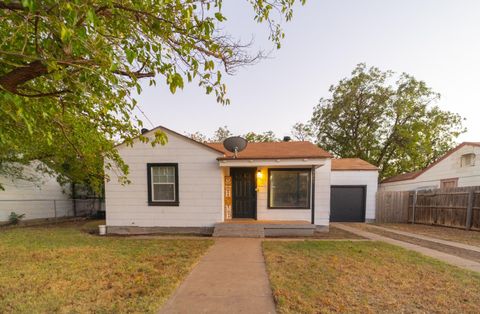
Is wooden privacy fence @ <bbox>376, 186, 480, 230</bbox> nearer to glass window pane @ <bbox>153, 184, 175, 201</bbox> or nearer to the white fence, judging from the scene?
glass window pane @ <bbox>153, 184, 175, 201</bbox>

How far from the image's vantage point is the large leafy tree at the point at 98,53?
187cm

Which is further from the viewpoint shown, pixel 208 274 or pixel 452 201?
pixel 452 201

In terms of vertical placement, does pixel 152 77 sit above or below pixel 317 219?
above

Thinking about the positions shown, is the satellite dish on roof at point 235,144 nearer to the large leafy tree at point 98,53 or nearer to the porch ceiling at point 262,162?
the porch ceiling at point 262,162

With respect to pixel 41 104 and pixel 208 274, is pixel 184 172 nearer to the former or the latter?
pixel 208 274

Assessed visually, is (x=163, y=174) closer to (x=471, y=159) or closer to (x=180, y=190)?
(x=180, y=190)

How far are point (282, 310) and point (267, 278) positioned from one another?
1.09 metres

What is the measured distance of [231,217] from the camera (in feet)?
28.1

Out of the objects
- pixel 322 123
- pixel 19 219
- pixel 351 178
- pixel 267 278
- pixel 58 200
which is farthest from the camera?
pixel 322 123

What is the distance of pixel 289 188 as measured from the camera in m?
8.54

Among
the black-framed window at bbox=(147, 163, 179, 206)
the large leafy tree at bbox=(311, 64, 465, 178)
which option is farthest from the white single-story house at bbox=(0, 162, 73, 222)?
the large leafy tree at bbox=(311, 64, 465, 178)

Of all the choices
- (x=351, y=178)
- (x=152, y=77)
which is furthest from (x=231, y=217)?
(x=351, y=178)

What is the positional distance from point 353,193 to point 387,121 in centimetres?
1082

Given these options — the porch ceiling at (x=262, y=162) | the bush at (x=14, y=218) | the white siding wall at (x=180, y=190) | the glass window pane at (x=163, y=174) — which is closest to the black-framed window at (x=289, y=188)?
the porch ceiling at (x=262, y=162)
